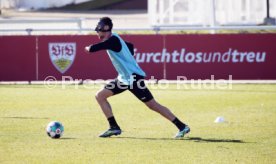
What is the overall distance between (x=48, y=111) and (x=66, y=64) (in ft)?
27.3

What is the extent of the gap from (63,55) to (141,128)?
1175cm

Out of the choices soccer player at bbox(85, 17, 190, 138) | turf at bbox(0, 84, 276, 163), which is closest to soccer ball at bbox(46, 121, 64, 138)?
turf at bbox(0, 84, 276, 163)

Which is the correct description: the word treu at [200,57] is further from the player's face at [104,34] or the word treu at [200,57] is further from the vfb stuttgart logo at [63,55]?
the player's face at [104,34]

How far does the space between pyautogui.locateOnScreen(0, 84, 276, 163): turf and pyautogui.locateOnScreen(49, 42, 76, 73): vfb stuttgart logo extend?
3150 mm

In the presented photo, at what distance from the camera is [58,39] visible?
84.8 feet

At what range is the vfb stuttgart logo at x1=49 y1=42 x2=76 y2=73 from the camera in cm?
2559

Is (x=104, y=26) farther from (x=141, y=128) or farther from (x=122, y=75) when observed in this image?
(x=141, y=128)

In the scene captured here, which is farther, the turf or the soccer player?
the soccer player

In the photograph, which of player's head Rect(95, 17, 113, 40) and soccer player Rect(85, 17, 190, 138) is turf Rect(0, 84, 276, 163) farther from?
player's head Rect(95, 17, 113, 40)

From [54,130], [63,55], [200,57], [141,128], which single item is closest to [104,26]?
[54,130]

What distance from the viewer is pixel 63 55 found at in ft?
84.2

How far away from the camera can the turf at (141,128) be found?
1110cm

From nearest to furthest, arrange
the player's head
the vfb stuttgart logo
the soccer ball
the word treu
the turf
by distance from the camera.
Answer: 1. the turf
2. the player's head
3. the soccer ball
4. the word treu
5. the vfb stuttgart logo

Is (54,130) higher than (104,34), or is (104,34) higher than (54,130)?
(104,34)
